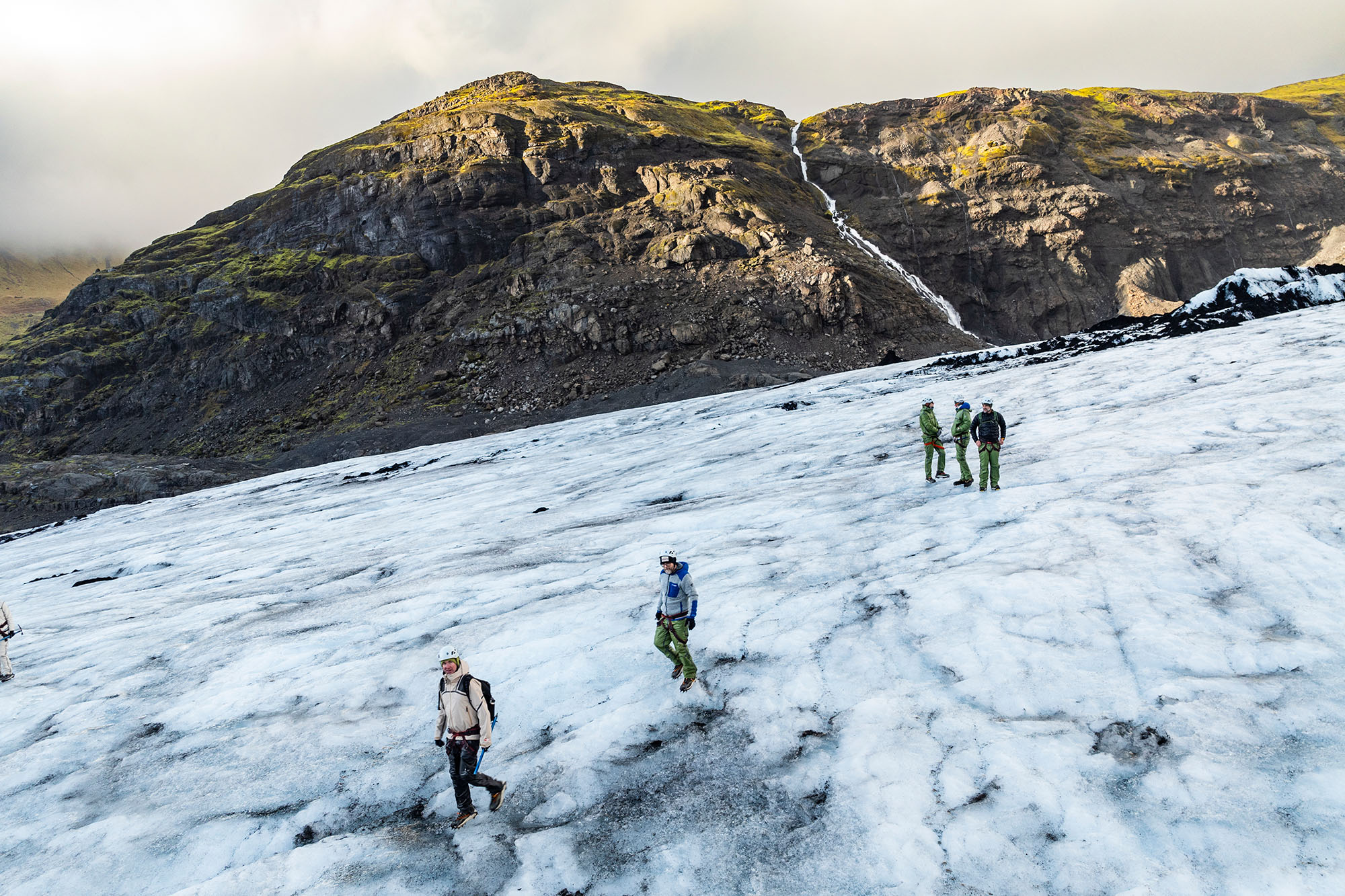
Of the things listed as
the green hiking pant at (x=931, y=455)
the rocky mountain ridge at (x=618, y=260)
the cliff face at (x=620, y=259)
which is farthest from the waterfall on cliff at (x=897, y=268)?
the green hiking pant at (x=931, y=455)

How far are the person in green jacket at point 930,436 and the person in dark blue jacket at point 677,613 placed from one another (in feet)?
27.5

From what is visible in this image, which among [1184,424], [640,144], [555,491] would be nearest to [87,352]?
[640,144]

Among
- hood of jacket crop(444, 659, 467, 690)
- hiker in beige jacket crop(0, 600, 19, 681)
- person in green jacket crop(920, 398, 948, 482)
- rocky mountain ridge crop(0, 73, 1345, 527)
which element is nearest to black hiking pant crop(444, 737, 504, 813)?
hood of jacket crop(444, 659, 467, 690)

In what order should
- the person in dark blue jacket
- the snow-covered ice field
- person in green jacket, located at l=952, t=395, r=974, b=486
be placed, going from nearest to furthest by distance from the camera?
the snow-covered ice field < the person in dark blue jacket < person in green jacket, located at l=952, t=395, r=974, b=486

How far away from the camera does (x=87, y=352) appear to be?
261 ft

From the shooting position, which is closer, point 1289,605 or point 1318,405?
point 1289,605

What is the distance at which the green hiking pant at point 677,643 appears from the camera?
883 cm

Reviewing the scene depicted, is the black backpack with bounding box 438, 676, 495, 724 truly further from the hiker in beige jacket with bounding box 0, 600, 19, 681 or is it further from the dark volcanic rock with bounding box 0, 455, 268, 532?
the dark volcanic rock with bounding box 0, 455, 268, 532

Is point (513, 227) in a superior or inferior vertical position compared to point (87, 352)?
superior

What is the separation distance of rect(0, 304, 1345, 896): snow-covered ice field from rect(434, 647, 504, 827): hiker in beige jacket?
13.1 inches

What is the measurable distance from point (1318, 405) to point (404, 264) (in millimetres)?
83129

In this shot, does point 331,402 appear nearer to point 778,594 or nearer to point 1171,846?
point 778,594

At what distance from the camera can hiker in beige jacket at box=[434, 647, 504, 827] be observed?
6992 millimetres

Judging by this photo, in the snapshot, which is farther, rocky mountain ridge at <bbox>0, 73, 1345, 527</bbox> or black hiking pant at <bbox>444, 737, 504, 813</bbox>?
rocky mountain ridge at <bbox>0, 73, 1345, 527</bbox>
